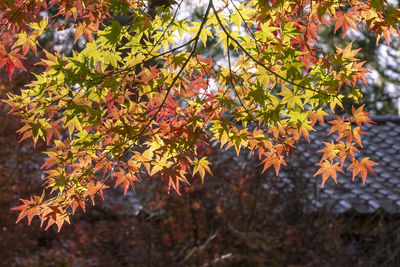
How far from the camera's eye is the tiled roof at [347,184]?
6277 mm

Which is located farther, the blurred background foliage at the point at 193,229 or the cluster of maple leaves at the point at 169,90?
the blurred background foliage at the point at 193,229

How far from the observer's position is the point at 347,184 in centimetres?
714

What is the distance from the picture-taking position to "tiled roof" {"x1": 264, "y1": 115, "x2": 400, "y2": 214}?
6277mm

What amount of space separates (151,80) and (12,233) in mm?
4139

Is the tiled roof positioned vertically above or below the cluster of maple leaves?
below

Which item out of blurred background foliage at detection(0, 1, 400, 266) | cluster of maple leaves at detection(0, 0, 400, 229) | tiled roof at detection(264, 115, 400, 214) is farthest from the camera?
tiled roof at detection(264, 115, 400, 214)

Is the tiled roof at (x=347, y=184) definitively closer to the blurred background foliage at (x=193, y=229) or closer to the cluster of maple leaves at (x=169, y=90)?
the blurred background foliage at (x=193, y=229)

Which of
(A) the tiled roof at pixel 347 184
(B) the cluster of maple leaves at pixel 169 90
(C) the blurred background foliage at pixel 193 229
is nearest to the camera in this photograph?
(B) the cluster of maple leaves at pixel 169 90

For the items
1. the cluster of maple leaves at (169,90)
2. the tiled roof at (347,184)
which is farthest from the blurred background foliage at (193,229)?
the cluster of maple leaves at (169,90)

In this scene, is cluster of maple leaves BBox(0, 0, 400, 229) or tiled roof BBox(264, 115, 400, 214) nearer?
cluster of maple leaves BBox(0, 0, 400, 229)

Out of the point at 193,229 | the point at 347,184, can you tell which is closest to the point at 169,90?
the point at 193,229

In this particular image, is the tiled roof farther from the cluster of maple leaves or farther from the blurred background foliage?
the cluster of maple leaves

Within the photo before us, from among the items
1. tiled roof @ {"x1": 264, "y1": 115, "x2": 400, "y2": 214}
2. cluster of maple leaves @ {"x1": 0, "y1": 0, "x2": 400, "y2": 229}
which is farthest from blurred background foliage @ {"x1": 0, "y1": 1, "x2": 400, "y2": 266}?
cluster of maple leaves @ {"x1": 0, "y1": 0, "x2": 400, "y2": 229}

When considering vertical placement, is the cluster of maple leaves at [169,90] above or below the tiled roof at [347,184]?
above
